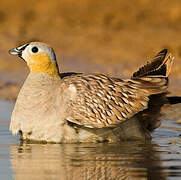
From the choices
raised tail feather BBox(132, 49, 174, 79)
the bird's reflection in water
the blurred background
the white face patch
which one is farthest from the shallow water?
the blurred background

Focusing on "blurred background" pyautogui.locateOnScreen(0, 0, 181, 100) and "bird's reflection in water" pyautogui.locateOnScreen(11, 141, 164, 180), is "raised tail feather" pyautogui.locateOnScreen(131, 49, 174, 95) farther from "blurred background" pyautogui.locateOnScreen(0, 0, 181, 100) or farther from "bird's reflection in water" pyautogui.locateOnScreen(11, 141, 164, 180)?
"blurred background" pyautogui.locateOnScreen(0, 0, 181, 100)

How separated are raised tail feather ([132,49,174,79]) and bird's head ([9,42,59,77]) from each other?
52.3 inches

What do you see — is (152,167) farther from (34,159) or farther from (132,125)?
(132,125)

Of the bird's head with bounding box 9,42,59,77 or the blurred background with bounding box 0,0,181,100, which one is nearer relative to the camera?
the bird's head with bounding box 9,42,59,77

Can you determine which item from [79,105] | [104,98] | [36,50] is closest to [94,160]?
[79,105]

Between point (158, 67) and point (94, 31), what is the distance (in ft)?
41.7

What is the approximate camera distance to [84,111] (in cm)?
969

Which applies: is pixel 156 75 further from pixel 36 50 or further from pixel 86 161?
pixel 86 161

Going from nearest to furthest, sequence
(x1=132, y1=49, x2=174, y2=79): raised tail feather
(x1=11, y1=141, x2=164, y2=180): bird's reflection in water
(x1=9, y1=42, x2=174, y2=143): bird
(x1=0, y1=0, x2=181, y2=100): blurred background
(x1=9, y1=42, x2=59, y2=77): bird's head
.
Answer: (x1=11, y1=141, x2=164, y2=180): bird's reflection in water < (x1=9, y1=42, x2=174, y2=143): bird < (x1=9, y1=42, x2=59, y2=77): bird's head < (x1=132, y1=49, x2=174, y2=79): raised tail feather < (x1=0, y1=0, x2=181, y2=100): blurred background

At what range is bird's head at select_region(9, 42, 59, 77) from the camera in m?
10.1

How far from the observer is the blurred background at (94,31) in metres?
→ 20.0

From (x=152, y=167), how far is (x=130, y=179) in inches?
30.5

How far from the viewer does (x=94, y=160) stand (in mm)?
8273

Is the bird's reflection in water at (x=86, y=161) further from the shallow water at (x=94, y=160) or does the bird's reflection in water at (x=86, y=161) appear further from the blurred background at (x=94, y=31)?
the blurred background at (x=94, y=31)
